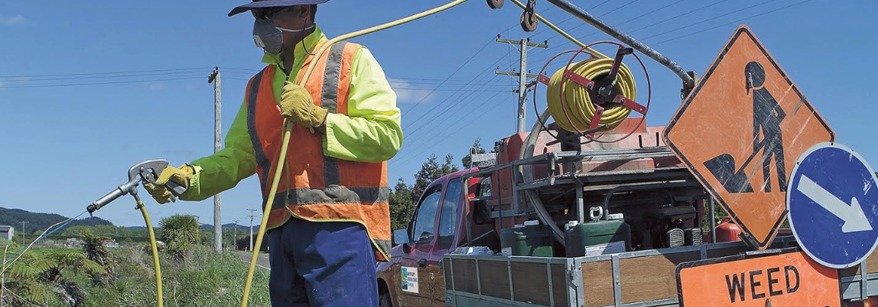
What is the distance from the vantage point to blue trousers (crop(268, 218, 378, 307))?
8.93 feet

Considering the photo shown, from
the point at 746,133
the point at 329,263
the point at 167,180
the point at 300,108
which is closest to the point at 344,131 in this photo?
the point at 300,108

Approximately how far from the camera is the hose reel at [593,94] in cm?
462

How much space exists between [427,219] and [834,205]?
435cm

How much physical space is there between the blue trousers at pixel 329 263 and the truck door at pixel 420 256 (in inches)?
158

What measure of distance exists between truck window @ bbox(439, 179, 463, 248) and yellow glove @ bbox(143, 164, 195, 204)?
3800mm

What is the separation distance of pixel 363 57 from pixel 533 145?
226cm

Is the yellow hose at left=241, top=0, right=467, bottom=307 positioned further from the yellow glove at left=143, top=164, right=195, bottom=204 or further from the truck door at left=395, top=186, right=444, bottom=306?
the truck door at left=395, top=186, right=444, bottom=306

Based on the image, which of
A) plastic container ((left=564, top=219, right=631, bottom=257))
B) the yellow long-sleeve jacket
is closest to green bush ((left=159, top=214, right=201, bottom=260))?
plastic container ((left=564, top=219, right=631, bottom=257))

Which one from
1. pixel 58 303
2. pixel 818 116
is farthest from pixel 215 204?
pixel 818 116

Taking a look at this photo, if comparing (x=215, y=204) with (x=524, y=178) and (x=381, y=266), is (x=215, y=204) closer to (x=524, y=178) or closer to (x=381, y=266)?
(x=381, y=266)

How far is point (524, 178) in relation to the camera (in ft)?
15.6

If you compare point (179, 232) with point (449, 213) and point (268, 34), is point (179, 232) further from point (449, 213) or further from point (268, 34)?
point (268, 34)

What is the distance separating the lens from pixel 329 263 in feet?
8.91

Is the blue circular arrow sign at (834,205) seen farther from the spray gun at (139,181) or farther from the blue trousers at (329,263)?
the spray gun at (139,181)
